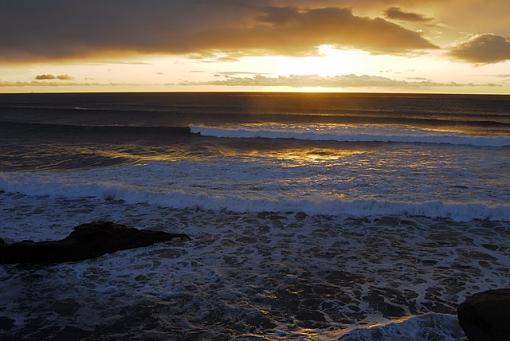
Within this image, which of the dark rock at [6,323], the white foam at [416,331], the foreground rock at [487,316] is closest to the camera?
the foreground rock at [487,316]

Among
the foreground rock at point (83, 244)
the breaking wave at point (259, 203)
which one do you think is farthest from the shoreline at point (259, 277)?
the breaking wave at point (259, 203)

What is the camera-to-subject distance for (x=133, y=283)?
805 cm

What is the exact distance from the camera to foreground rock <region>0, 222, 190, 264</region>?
884cm

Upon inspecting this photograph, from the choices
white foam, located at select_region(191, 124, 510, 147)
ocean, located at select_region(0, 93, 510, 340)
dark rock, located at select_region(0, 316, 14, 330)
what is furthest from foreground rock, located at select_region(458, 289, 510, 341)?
white foam, located at select_region(191, 124, 510, 147)

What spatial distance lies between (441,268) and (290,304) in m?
3.58

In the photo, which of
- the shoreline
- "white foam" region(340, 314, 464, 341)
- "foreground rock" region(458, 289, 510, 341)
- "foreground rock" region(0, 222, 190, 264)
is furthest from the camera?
"foreground rock" region(0, 222, 190, 264)

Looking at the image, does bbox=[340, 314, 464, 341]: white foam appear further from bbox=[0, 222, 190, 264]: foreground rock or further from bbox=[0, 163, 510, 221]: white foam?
bbox=[0, 163, 510, 221]: white foam

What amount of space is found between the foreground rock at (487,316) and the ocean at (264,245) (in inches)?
24.3

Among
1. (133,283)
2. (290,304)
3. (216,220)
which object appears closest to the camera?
(290,304)

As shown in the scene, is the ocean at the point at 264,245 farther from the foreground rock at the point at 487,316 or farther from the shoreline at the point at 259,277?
the foreground rock at the point at 487,316

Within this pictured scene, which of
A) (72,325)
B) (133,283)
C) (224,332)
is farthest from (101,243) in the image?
(224,332)

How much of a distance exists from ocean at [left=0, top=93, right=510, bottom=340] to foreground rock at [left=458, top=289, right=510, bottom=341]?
62 cm

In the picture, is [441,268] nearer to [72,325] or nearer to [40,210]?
[72,325]

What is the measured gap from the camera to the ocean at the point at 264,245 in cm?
671
